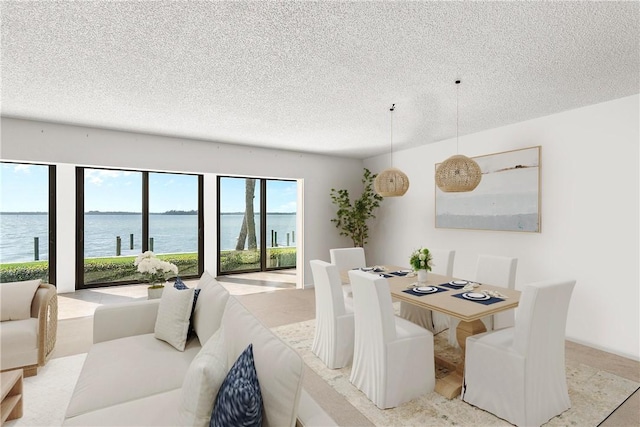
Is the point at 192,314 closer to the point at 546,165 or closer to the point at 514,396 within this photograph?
the point at 514,396

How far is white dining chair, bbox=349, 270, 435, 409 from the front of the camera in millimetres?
2297

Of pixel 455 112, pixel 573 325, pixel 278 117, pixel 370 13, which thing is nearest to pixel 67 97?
pixel 278 117

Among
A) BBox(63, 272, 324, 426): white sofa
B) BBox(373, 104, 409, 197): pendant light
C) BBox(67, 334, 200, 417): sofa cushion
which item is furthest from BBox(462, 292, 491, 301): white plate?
BBox(67, 334, 200, 417): sofa cushion

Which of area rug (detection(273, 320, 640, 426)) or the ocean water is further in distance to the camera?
the ocean water

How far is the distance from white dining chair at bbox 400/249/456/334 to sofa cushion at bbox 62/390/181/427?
279 cm

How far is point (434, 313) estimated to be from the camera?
3.79 m

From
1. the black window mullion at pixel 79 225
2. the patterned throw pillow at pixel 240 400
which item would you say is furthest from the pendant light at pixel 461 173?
the black window mullion at pixel 79 225

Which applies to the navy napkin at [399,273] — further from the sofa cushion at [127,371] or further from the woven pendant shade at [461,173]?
the sofa cushion at [127,371]

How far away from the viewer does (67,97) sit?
3123 millimetres

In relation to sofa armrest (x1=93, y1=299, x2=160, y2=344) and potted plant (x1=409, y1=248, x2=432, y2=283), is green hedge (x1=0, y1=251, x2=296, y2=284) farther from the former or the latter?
potted plant (x1=409, y1=248, x2=432, y2=283)

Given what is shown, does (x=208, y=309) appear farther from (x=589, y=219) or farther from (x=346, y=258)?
(x=589, y=219)

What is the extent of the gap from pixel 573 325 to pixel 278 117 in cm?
408

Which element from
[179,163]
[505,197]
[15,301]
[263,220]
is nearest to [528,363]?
[505,197]

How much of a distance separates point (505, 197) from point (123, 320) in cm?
439
